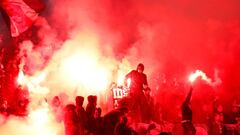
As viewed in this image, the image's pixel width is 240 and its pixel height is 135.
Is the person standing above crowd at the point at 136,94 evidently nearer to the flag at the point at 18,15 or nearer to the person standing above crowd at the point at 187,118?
the person standing above crowd at the point at 187,118

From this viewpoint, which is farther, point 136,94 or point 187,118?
point 136,94

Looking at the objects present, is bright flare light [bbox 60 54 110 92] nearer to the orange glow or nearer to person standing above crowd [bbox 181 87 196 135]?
the orange glow

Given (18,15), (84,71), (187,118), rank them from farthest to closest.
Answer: (84,71) → (18,15) → (187,118)

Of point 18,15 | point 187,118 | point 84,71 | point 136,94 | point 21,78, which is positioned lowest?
point 187,118

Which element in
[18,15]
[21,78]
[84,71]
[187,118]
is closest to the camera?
[187,118]

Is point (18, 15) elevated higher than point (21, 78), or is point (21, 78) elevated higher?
point (18, 15)

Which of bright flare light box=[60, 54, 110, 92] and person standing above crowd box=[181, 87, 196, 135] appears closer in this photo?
person standing above crowd box=[181, 87, 196, 135]

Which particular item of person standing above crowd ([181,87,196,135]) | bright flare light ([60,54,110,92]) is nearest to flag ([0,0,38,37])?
person standing above crowd ([181,87,196,135])

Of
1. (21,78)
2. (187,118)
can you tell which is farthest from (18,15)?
(187,118)

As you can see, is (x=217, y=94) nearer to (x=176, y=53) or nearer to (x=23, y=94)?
(x=176, y=53)

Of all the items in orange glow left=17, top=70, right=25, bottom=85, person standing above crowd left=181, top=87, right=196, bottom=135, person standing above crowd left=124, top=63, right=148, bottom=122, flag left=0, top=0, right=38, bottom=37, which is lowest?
person standing above crowd left=181, top=87, right=196, bottom=135

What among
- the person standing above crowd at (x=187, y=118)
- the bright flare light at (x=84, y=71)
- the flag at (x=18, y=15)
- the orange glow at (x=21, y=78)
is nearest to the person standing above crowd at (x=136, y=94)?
the person standing above crowd at (x=187, y=118)

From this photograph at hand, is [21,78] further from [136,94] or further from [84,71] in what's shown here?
[136,94]

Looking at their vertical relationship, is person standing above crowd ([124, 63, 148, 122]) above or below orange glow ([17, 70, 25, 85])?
below
